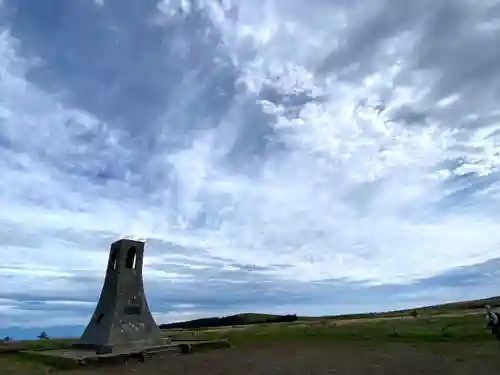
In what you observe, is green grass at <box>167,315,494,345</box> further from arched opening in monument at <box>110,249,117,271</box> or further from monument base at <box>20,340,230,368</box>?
arched opening in monument at <box>110,249,117,271</box>

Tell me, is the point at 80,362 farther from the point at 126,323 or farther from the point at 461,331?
the point at 461,331

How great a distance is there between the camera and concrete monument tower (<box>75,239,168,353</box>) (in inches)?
1113

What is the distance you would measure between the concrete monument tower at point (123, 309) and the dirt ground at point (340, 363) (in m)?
4.60

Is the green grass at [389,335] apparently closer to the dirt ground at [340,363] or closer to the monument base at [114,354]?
the dirt ground at [340,363]

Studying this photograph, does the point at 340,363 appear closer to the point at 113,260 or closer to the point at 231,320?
the point at 113,260

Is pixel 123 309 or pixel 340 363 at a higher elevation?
pixel 123 309

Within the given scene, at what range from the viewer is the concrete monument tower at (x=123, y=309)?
28.3 metres

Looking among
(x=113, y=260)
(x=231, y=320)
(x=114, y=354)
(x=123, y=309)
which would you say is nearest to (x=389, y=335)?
(x=123, y=309)

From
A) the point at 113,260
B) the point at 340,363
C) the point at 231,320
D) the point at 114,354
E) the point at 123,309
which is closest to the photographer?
the point at 340,363

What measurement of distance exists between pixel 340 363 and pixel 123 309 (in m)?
15.9

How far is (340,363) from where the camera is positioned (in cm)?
1961

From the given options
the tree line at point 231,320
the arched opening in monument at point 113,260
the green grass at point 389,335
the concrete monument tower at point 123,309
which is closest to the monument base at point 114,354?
the concrete monument tower at point 123,309

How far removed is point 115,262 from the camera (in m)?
30.9

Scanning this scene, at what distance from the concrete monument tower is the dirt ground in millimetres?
4599
